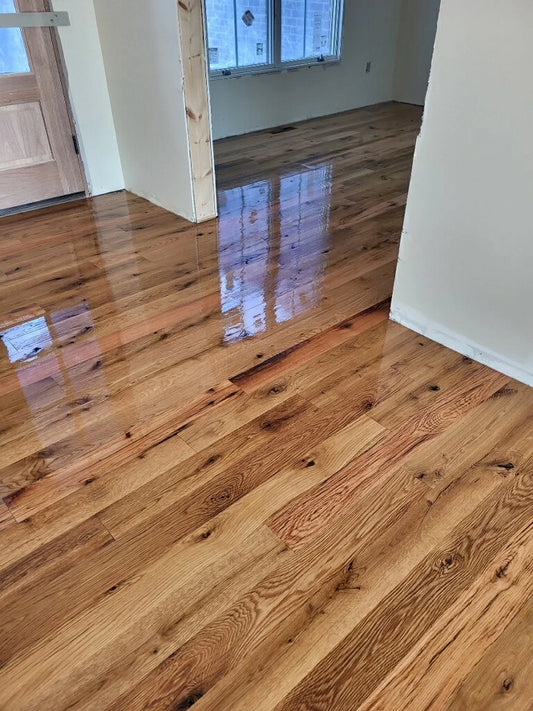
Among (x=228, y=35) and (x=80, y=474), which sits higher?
(x=228, y=35)

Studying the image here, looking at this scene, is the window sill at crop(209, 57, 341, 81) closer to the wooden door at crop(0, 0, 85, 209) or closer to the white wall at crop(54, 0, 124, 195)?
the white wall at crop(54, 0, 124, 195)

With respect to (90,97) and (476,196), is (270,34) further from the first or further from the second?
(476,196)

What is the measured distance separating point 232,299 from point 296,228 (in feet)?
2.93

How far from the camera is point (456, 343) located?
80.9 inches

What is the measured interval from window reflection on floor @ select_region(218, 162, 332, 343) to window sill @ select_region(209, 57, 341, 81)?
1328 mm

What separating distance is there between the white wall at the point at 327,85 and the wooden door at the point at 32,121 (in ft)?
5.74

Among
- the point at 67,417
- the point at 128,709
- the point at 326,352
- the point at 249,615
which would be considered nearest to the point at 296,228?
the point at 326,352

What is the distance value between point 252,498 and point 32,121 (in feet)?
8.84

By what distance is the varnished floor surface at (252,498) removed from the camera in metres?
1.14

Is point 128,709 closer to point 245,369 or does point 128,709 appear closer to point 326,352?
point 245,369

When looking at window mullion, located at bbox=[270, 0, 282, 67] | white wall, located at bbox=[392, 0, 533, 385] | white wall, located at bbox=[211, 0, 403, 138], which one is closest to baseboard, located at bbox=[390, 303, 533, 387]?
white wall, located at bbox=[392, 0, 533, 385]

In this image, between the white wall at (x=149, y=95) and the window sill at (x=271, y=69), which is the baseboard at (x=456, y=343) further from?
the window sill at (x=271, y=69)

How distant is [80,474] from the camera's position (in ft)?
5.16

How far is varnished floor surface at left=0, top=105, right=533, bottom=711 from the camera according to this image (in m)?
1.14
